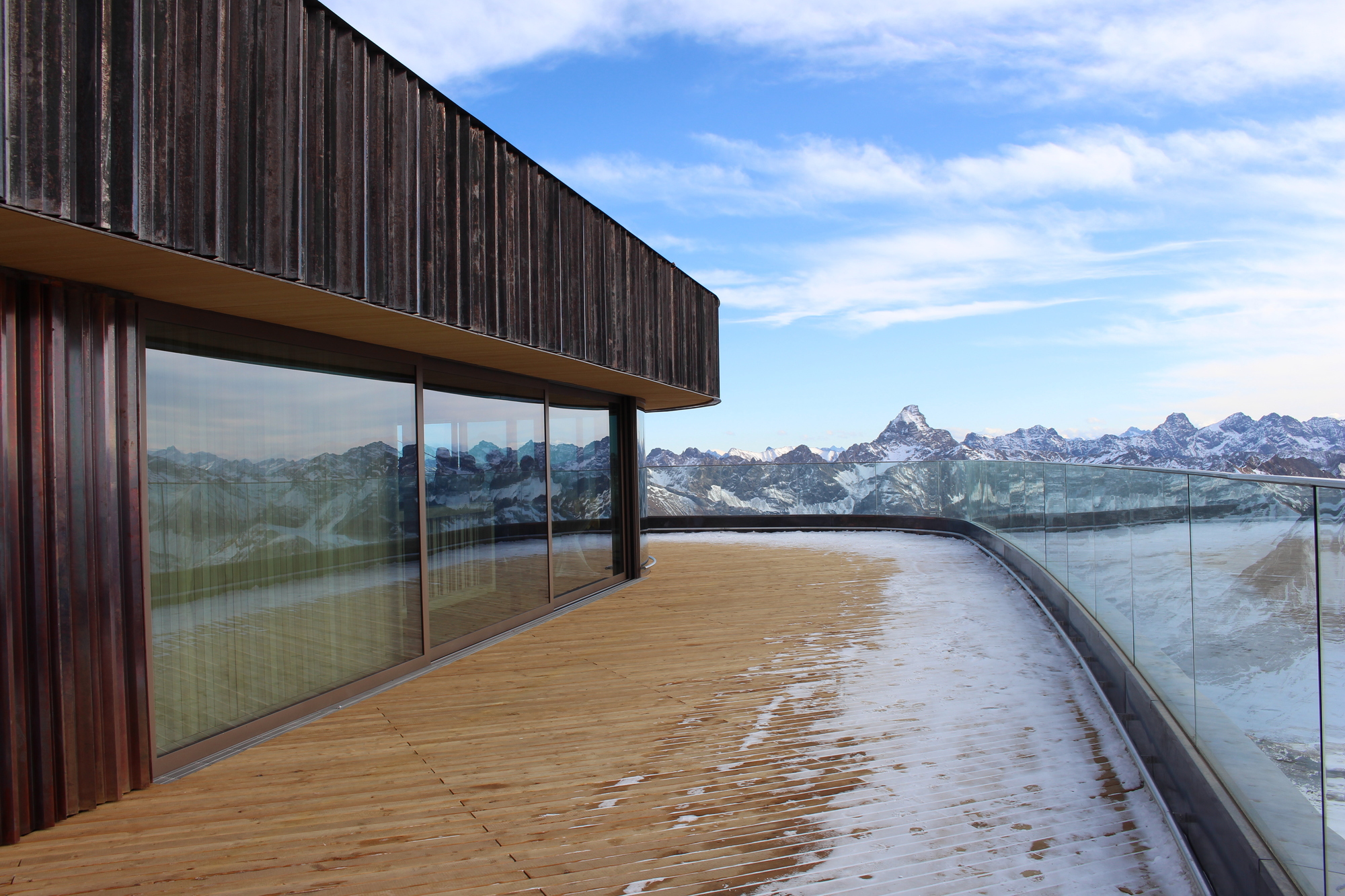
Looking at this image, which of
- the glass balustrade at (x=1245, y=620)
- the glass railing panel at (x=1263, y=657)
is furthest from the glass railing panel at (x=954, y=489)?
the glass railing panel at (x=1263, y=657)

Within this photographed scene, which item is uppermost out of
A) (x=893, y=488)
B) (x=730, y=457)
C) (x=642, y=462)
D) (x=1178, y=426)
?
(x=1178, y=426)

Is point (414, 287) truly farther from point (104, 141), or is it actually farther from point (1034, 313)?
point (1034, 313)

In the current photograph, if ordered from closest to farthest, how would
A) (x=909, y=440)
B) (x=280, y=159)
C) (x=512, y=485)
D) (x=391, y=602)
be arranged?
(x=280, y=159)
(x=391, y=602)
(x=512, y=485)
(x=909, y=440)

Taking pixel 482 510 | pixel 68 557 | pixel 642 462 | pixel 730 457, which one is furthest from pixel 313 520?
pixel 730 457

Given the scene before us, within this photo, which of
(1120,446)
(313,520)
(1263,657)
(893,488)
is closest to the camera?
(1263,657)

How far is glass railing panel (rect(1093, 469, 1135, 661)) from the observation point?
5.20 meters

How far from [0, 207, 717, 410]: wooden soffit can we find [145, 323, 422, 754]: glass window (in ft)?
1.10

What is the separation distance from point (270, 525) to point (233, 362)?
1.02 meters

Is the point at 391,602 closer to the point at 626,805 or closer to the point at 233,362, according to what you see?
the point at 233,362

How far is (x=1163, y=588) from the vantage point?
4258mm

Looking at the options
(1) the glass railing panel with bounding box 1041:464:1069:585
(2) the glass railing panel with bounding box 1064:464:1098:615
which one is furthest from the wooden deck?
(1) the glass railing panel with bounding box 1041:464:1069:585

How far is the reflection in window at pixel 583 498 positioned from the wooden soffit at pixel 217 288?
2291mm

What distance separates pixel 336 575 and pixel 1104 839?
4746 mm

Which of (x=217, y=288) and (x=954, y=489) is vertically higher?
(x=217, y=288)
